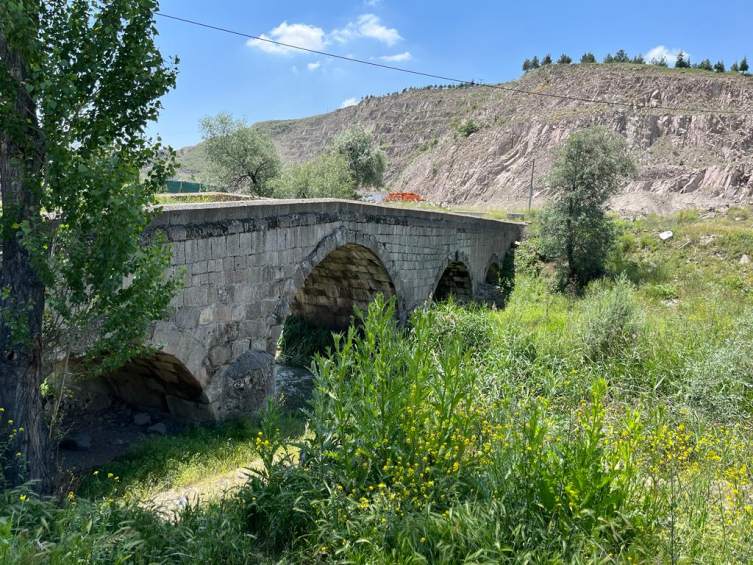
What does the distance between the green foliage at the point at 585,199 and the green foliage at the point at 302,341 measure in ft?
26.9

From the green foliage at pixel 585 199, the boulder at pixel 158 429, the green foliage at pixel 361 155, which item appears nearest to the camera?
the boulder at pixel 158 429

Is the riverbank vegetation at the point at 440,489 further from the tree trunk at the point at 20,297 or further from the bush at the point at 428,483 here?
the tree trunk at the point at 20,297

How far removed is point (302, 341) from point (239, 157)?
13948 millimetres

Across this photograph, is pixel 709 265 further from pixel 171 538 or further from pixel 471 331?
pixel 171 538

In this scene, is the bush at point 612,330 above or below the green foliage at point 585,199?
below

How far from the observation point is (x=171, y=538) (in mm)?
3531

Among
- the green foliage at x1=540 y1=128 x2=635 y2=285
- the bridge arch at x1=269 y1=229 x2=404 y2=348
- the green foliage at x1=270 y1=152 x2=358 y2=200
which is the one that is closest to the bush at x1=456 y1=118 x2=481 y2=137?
the green foliage at x1=270 y1=152 x2=358 y2=200

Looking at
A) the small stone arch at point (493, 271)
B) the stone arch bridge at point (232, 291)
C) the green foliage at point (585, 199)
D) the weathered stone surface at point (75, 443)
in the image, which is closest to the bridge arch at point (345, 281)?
the stone arch bridge at point (232, 291)

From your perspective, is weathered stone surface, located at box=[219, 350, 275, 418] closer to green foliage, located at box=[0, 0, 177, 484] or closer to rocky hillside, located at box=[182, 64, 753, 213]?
green foliage, located at box=[0, 0, 177, 484]

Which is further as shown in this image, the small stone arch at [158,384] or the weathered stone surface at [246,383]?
the weathered stone surface at [246,383]

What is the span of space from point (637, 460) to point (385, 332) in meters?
2.13

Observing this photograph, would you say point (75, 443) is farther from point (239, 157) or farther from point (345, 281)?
point (239, 157)

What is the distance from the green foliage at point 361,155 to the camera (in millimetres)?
30406

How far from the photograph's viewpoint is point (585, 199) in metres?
16.5
